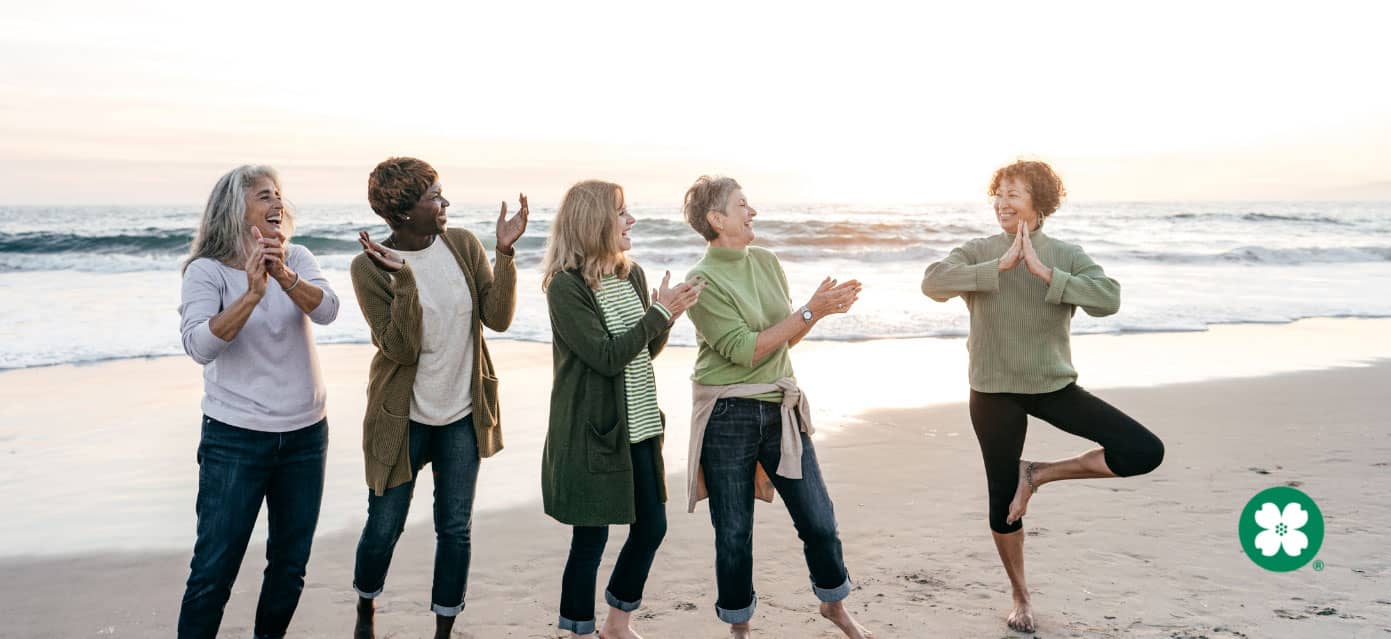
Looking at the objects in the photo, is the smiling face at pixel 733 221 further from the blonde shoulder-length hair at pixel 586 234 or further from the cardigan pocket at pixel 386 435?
the cardigan pocket at pixel 386 435

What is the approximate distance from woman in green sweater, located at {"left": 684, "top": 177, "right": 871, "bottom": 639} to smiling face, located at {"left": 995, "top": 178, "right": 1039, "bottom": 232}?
2.65ft

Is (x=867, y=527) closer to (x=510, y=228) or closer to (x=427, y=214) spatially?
(x=510, y=228)

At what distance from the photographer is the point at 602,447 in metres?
3.33

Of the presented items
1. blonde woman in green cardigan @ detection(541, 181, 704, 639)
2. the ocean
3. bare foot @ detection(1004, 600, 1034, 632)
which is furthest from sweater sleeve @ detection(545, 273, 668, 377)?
the ocean

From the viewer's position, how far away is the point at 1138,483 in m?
5.71

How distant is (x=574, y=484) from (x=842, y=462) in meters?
3.38

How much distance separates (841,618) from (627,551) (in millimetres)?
798

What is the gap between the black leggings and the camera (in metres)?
3.69

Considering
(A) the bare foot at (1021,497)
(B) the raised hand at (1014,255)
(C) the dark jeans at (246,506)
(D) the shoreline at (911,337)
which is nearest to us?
(C) the dark jeans at (246,506)

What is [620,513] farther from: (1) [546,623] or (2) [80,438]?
(2) [80,438]

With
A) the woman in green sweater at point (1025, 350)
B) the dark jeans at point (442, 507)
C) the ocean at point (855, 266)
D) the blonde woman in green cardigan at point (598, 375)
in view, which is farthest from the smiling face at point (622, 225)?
the ocean at point (855, 266)

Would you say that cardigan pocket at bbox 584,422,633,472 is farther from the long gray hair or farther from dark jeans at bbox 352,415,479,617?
the long gray hair

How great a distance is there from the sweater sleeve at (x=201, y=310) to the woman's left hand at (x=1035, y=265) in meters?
2.67

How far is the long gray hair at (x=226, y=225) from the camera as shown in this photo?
3.11 m
